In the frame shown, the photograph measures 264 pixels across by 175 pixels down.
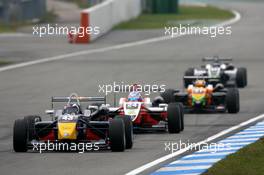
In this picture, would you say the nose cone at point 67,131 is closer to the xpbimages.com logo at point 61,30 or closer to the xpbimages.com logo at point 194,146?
the xpbimages.com logo at point 194,146

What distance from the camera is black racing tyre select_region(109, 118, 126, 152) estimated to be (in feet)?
70.7

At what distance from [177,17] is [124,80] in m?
30.6

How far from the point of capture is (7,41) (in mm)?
56281

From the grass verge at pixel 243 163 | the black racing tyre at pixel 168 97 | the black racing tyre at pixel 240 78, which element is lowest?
the grass verge at pixel 243 163

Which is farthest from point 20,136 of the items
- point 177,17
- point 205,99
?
point 177,17

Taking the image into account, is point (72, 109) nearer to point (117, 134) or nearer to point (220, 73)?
point (117, 134)

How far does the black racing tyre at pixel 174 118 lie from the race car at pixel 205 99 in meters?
4.41

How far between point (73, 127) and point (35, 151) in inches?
35.1

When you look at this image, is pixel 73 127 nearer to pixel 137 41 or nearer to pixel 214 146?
pixel 214 146

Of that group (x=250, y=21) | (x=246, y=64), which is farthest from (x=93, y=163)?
(x=250, y=21)

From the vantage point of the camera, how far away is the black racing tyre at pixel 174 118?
24.6m

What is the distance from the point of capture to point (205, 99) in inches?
1150

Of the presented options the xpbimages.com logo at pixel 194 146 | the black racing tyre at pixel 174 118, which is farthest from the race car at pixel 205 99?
the xpbimages.com logo at pixel 194 146

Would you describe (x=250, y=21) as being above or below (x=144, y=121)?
above
